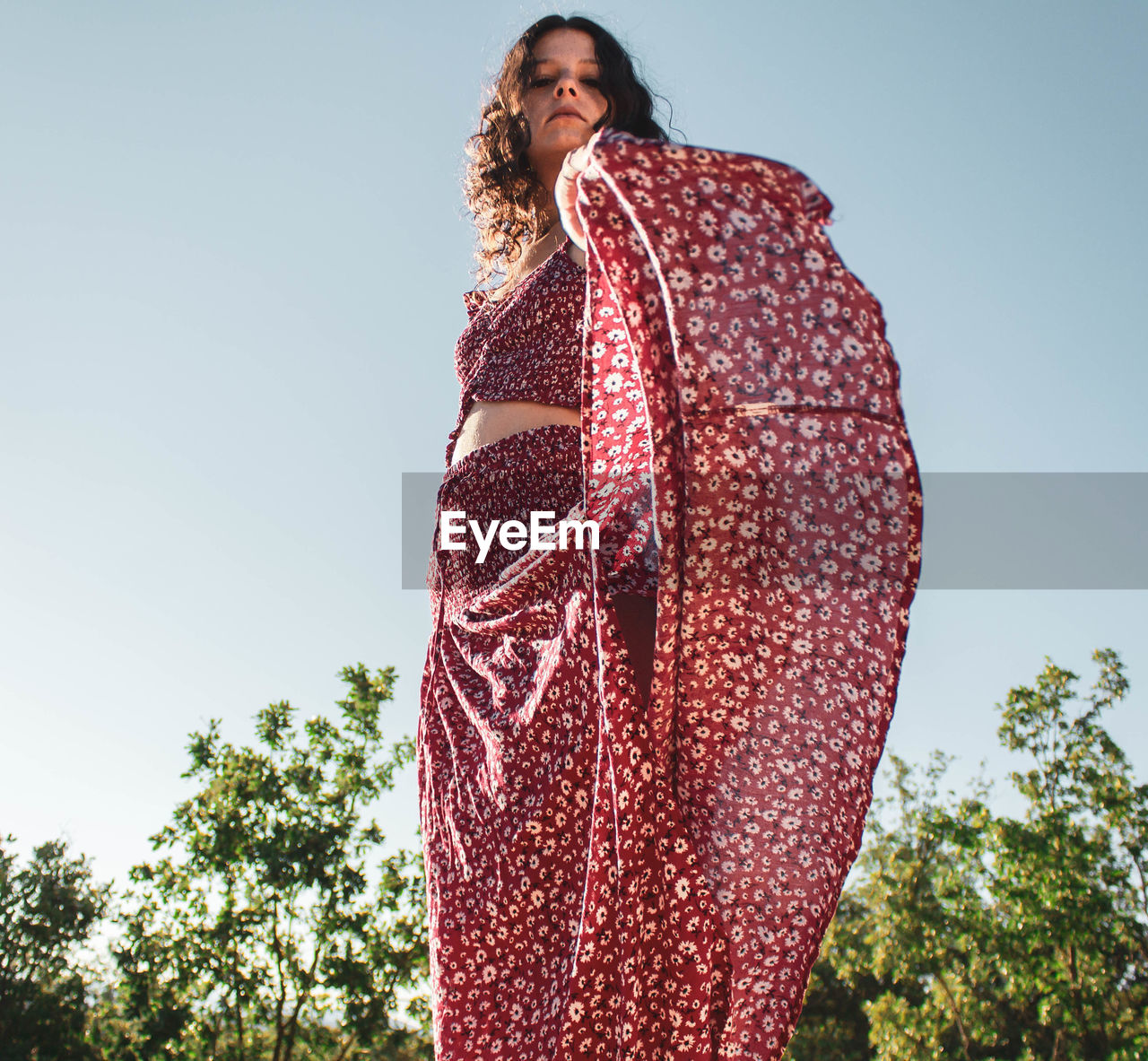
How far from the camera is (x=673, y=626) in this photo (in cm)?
139

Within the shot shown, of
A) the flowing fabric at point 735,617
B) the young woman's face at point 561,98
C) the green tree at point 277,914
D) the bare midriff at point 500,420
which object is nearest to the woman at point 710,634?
the flowing fabric at point 735,617

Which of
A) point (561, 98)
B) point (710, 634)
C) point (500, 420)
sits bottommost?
point (710, 634)

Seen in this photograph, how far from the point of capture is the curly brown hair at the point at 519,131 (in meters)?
2.61

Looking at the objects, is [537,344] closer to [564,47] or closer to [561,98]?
[561,98]

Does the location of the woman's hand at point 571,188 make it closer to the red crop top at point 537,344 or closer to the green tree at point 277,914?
the red crop top at point 537,344

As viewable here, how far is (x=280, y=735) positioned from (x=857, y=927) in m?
13.9

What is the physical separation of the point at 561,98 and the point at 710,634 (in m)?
1.73

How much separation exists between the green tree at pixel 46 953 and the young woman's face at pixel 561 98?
2360 centimetres

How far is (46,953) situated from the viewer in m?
21.2

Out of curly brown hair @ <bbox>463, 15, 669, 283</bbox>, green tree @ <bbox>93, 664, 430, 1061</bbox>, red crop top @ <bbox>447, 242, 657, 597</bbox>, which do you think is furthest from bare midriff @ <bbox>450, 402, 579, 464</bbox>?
green tree @ <bbox>93, 664, 430, 1061</bbox>

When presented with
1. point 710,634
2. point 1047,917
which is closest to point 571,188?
point 710,634

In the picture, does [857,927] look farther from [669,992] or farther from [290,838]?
[669,992]

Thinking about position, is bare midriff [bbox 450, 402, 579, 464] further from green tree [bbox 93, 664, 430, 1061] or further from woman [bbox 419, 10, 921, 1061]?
green tree [bbox 93, 664, 430, 1061]

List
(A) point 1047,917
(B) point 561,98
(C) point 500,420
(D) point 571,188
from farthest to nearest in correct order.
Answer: (A) point 1047,917, (B) point 561,98, (C) point 500,420, (D) point 571,188
